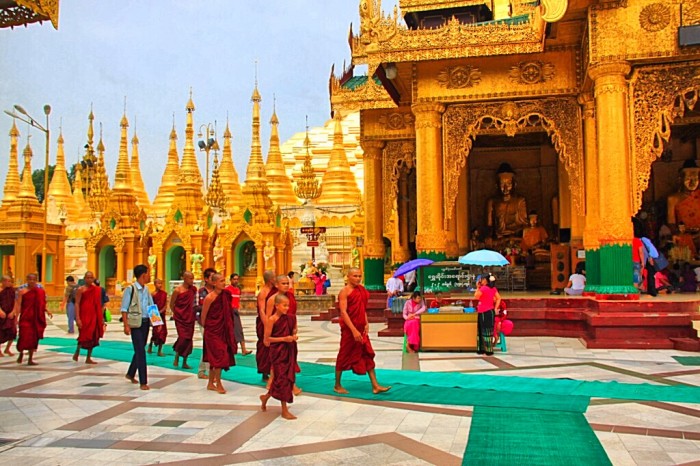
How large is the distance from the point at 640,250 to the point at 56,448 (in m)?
10.9

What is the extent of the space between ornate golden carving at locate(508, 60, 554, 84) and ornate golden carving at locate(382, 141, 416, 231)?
505cm

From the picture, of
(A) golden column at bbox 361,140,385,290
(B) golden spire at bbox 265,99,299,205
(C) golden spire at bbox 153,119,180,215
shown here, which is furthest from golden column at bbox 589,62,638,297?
(C) golden spire at bbox 153,119,180,215

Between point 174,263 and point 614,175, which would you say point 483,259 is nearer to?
point 614,175

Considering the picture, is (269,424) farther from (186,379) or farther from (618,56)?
(618,56)

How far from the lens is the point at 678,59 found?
12.5 meters

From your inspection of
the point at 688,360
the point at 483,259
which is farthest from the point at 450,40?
the point at 688,360

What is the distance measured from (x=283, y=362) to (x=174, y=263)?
2338 centimetres

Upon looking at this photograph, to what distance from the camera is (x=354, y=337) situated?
309 inches

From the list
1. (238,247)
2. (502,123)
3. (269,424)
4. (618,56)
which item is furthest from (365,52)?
(238,247)

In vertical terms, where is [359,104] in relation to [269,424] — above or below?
above

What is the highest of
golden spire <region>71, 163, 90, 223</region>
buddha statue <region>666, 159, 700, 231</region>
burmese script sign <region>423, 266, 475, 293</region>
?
golden spire <region>71, 163, 90, 223</region>

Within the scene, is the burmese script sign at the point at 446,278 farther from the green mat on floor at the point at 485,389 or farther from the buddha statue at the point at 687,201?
the buddha statue at the point at 687,201

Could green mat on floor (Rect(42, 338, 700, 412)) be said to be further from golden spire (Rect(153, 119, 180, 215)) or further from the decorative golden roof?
golden spire (Rect(153, 119, 180, 215))

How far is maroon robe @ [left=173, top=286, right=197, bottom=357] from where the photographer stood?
1038 cm
